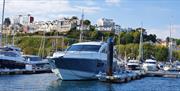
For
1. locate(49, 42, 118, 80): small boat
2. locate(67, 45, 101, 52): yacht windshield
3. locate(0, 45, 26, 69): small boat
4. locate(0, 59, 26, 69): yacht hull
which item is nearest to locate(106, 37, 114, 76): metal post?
locate(49, 42, 118, 80): small boat

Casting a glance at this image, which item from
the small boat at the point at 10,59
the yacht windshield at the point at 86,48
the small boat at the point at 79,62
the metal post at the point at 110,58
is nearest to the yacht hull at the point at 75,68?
the small boat at the point at 79,62

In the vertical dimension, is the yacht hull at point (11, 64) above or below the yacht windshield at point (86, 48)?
Answer: below

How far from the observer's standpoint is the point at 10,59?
230 ft

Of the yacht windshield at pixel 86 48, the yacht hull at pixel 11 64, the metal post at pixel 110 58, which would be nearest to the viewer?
the metal post at pixel 110 58

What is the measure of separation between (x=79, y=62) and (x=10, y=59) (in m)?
19.9

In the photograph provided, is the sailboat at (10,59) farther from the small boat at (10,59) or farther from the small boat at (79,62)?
the small boat at (79,62)

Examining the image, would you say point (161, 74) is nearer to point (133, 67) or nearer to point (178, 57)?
point (133, 67)

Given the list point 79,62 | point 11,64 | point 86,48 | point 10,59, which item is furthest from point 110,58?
point 11,64

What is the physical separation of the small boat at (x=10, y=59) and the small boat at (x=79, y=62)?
1590 cm

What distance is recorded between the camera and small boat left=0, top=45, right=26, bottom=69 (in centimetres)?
6878

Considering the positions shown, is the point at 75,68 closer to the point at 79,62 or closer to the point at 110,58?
the point at 79,62

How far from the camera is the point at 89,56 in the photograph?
54.3 metres

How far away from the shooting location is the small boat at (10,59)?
6878cm

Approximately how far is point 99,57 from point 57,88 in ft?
33.7
